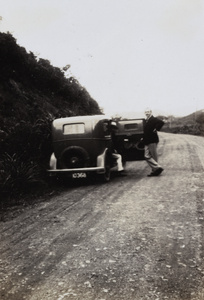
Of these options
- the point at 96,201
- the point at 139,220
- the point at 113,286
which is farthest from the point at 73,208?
the point at 113,286

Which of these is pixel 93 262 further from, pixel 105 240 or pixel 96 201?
pixel 96 201

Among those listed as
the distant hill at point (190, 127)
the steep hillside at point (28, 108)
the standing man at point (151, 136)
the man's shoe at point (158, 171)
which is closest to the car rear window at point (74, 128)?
the steep hillside at point (28, 108)

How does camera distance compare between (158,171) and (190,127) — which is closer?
(158,171)

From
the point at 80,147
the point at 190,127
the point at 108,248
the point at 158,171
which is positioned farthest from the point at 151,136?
the point at 190,127

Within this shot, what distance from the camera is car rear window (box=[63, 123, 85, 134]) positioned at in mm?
9891

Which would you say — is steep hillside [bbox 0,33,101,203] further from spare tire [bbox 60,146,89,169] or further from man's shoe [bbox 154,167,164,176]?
man's shoe [bbox 154,167,164,176]

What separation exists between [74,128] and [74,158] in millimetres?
931

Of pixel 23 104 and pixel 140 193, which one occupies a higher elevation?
pixel 23 104

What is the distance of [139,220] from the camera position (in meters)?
5.83

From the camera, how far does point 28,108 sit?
47.1ft

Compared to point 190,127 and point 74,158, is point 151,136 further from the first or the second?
point 190,127

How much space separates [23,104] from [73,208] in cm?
835

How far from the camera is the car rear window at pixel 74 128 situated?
32.4 ft

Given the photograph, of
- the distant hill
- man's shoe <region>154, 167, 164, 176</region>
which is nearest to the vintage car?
man's shoe <region>154, 167, 164, 176</region>
